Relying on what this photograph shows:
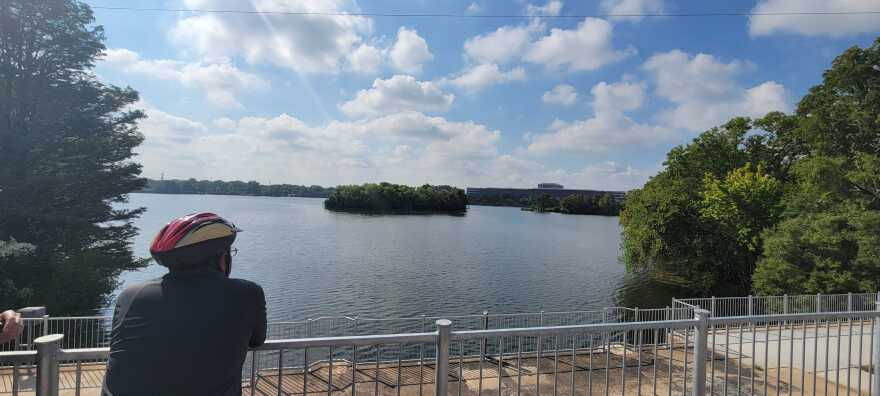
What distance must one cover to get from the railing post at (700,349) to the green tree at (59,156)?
69.7 feet

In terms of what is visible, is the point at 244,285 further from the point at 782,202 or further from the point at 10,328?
the point at 782,202

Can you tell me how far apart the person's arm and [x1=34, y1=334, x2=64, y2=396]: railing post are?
1.24 metres

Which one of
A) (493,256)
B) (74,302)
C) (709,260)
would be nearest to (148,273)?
(74,302)

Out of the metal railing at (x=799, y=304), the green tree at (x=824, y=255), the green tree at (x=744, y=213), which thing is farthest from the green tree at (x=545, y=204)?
the metal railing at (x=799, y=304)

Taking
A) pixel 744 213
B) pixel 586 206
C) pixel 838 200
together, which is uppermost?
pixel 838 200

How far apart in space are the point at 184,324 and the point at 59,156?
2323 cm

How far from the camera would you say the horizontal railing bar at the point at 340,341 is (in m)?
2.67

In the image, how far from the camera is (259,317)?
6.77 ft

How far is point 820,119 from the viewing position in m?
21.6

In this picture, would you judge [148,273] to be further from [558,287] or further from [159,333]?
[159,333]

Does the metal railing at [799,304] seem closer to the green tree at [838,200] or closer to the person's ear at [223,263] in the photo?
the green tree at [838,200]

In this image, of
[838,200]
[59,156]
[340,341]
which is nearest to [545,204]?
[838,200]

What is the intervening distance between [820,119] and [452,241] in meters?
36.5

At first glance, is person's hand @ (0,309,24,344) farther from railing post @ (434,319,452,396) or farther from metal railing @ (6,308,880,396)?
railing post @ (434,319,452,396)
